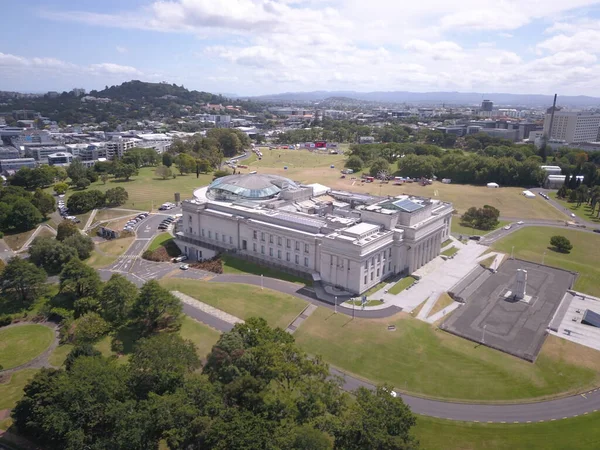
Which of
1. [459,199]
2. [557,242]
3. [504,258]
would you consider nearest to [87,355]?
[504,258]

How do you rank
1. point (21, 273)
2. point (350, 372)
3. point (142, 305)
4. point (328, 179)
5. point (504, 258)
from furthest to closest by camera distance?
point (328, 179), point (504, 258), point (21, 273), point (142, 305), point (350, 372)

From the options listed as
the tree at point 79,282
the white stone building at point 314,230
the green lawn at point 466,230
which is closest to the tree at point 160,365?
the tree at point 79,282

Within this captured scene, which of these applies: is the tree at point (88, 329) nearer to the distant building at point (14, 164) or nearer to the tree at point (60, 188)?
the tree at point (60, 188)

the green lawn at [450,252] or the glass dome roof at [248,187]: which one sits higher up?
the glass dome roof at [248,187]

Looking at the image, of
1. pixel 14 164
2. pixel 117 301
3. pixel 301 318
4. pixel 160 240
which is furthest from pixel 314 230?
pixel 14 164

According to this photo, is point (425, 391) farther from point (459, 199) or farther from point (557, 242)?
point (459, 199)

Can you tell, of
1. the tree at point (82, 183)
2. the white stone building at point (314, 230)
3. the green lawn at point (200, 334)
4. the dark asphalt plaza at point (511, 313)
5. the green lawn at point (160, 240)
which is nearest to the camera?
the green lawn at point (200, 334)

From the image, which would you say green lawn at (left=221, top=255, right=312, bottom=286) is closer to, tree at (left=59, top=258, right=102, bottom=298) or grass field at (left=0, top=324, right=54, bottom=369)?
tree at (left=59, top=258, right=102, bottom=298)
